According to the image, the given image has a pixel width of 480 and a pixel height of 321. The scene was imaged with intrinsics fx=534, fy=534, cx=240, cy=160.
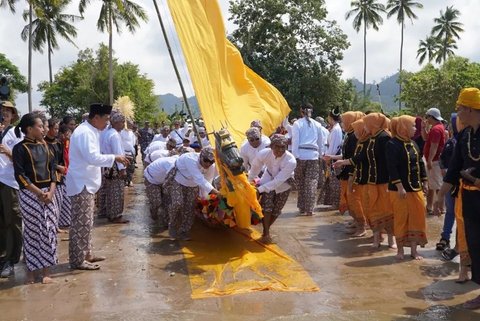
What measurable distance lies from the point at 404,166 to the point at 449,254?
121 cm

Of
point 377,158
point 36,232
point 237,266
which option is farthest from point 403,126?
point 36,232

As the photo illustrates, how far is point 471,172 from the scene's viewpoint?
15.5 ft

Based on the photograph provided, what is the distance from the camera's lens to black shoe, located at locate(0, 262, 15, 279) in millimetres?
→ 5840

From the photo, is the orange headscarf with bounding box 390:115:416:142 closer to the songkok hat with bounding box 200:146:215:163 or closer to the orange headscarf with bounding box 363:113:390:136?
the orange headscarf with bounding box 363:113:390:136

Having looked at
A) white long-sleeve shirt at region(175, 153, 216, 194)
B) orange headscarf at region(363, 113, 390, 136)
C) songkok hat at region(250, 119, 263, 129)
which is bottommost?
white long-sleeve shirt at region(175, 153, 216, 194)

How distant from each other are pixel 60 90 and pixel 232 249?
3731cm

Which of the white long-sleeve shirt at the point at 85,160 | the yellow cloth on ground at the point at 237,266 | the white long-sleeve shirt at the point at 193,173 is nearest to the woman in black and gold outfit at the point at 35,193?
the white long-sleeve shirt at the point at 85,160

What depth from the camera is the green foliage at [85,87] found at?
130 feet

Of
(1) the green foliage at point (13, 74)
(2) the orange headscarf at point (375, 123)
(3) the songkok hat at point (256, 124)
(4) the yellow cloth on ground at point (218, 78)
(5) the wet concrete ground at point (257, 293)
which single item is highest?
(1) the green foliage at point (13, 74)

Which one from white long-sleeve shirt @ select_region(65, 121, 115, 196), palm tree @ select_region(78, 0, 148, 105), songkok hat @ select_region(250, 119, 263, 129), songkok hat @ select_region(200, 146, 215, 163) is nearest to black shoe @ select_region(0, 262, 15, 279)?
white long-sleeve shirt @ select_region(65, 121, 115, 196)

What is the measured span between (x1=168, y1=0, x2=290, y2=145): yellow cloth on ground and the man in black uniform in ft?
10.9

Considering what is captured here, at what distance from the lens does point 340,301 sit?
16.1 feet

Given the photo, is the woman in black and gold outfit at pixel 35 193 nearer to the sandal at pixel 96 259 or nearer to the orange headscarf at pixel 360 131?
the sandal at pixel 96 259

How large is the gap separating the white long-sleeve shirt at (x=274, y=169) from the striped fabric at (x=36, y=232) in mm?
2672
